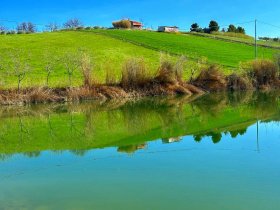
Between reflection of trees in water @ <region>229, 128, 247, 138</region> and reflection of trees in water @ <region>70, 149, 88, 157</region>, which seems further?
reflection of trees in water @ <region>229, 128, 247, 138</region>

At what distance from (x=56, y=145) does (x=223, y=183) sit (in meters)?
7.72

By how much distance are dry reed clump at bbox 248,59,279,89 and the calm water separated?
1937 centimetres

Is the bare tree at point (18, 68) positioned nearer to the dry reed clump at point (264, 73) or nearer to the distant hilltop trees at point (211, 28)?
the dry reed clump at point (264, 73)

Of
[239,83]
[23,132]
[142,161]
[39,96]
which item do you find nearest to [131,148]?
[142,161]

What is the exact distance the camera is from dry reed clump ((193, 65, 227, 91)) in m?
40.6

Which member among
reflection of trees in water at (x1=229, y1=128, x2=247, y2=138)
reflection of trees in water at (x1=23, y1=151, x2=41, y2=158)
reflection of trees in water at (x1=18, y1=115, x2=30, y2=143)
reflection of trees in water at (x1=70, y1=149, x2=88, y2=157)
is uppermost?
reflection of trees in water at (x1=229, y1=128, x2=247, y2=138)

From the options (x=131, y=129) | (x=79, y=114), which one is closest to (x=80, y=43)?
(x=79, y=114)

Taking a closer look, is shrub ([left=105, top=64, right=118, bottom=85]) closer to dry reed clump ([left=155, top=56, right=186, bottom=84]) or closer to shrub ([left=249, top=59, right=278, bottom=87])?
dry reed clump ([left=155, top=56, right=186, bottom=84])

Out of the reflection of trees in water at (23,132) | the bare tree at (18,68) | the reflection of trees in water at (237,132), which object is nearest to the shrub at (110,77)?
the bare tree at (18,68)

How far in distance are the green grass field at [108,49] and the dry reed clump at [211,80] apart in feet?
15.9

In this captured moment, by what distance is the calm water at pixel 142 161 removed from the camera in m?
9.45

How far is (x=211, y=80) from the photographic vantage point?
41344mm

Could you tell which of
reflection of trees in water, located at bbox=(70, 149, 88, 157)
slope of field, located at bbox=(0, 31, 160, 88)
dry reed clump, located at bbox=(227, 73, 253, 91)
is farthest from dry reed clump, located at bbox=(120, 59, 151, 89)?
reflection of trees in water, located at bbox=(70, 149, 88, 157)

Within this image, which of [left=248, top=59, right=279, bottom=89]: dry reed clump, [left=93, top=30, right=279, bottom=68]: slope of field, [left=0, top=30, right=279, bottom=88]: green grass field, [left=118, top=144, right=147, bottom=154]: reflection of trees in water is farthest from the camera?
[left=93, top=30, right=279, bottom=68]: slope of field
